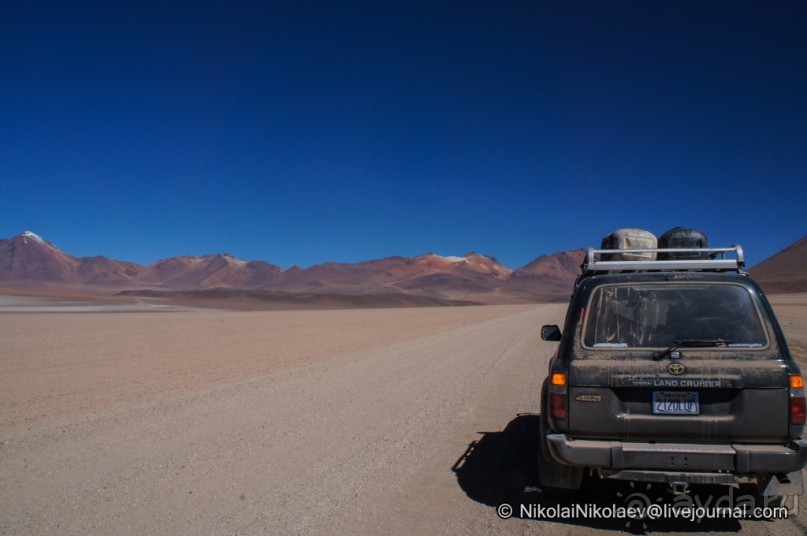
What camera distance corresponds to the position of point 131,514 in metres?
4.70

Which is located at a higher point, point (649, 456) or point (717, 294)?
point (717, 294)

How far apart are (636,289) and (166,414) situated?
22.4 feet

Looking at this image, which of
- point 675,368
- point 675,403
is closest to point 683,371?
point 675,368

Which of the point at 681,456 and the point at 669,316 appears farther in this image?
the point at 669,316

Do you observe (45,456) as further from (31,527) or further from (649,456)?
(649,456)

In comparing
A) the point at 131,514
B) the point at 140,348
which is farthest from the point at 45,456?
the point at 140,348

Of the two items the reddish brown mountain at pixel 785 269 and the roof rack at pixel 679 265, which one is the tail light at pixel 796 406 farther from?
the reddish brown mountain at pixel 785 269

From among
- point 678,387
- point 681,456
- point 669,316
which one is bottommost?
point 681,456

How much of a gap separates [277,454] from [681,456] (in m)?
4.08

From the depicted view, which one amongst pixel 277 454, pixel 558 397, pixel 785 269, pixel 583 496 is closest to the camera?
Result: pixel 558 397

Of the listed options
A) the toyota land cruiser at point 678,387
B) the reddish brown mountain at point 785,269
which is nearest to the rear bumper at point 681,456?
the toyota land cruiser at point 678,387

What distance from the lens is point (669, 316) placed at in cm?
445

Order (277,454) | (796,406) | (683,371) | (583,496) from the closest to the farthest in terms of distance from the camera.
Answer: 1. (796,406)
2. (683,371)
3. (583,496)
4. (277,454)

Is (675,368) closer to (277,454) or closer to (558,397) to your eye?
(558,397)
